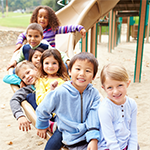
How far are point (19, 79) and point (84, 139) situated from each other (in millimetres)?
1198

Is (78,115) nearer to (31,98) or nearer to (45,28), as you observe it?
(31,98)

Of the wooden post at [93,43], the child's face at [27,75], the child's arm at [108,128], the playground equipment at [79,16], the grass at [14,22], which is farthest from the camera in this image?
the grass at [14,22]

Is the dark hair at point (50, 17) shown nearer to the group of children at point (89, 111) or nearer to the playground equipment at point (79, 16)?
the playground equipment at point (79, 16)

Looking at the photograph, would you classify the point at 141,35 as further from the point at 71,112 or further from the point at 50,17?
the point at 71,112

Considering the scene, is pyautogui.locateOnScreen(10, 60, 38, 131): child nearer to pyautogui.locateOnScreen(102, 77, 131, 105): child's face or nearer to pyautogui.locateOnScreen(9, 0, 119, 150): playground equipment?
pyautogui.locateOnScreen(102, 77, 131, 105): child's face

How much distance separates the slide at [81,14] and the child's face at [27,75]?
132 centimetres

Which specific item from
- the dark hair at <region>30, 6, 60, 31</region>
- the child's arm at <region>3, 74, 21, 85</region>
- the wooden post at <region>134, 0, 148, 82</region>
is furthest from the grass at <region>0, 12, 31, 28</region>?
the child's arm at <region>3, 74, 21, 85</region>

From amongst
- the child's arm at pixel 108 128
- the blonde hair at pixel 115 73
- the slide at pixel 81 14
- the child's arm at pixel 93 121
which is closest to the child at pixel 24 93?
the child's arm at pixel 93 121

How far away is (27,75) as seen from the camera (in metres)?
2.02

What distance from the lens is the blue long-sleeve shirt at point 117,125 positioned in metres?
1.14

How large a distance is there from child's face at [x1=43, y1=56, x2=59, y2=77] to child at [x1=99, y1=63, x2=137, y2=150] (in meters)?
0.68

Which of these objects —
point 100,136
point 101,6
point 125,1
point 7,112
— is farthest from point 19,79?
point 125,1

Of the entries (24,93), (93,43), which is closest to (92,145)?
(24,93)

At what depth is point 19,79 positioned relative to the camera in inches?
83.0
